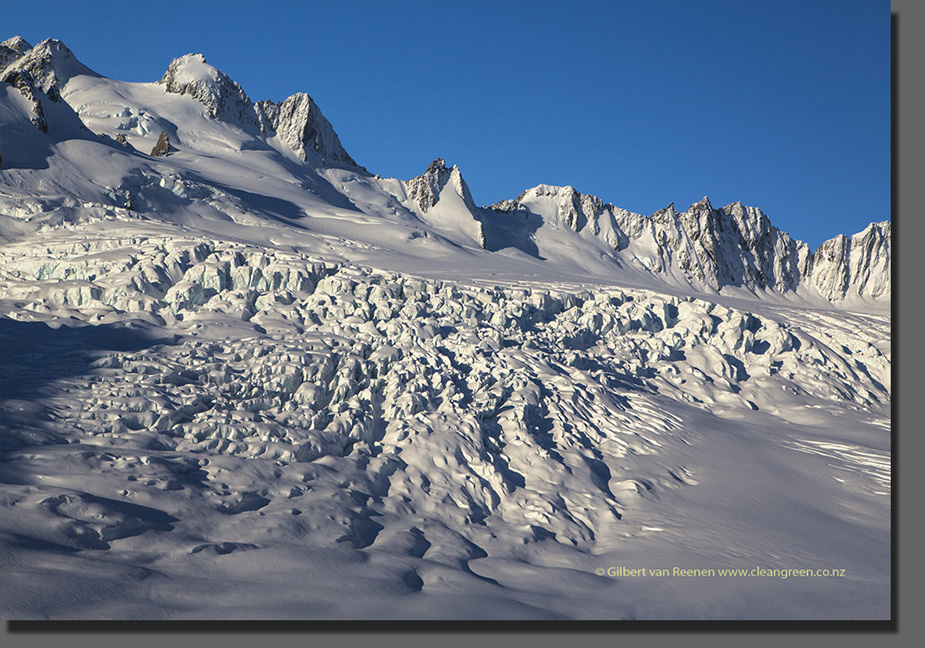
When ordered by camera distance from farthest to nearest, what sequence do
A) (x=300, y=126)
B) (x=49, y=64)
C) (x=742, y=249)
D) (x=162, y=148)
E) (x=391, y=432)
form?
(x=742, y=249) → (x=300, y=126) → (x=49, y=64) → (x=162, y=148) → (x=391, y=432)

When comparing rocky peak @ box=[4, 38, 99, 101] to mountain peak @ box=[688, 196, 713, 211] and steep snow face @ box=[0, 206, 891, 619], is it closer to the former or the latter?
steep snow face @ box=[0, 206, 891, 619]

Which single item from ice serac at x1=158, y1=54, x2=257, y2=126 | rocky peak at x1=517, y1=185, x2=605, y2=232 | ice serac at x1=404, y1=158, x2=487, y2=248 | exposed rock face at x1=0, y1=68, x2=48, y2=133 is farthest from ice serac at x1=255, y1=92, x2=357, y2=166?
exposed rock face at x1=0, y1=68, x2=48, y2=133

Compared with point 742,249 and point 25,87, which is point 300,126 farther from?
point 742,249

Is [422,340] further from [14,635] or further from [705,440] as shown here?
[14,635]

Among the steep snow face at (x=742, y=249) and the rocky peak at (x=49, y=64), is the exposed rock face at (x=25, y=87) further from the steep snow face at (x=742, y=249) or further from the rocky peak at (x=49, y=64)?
the steep snow face at (x=742, y=249)

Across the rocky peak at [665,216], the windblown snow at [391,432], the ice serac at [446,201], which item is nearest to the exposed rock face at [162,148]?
the windblown snow at [391,432]

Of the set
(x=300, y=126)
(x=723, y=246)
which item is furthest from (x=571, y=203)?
(x=300, y=126)

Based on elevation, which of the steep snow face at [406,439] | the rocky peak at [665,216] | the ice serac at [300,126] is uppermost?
the ice serac at [300,126]
